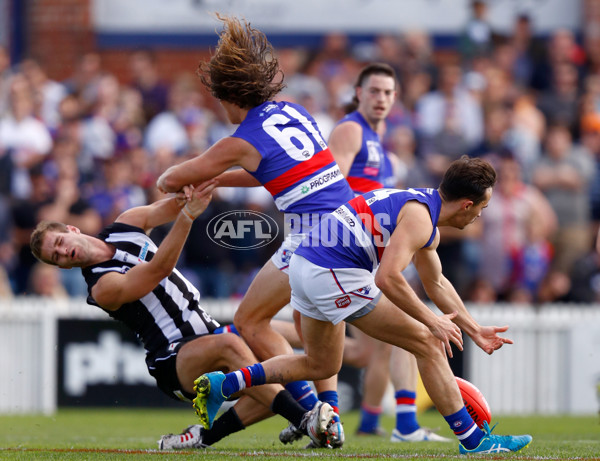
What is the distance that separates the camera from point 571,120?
14.1m

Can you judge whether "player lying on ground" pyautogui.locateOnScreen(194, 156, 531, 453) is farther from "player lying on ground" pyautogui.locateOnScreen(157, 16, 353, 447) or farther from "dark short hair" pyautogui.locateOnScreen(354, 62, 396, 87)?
"dark short hair" pyautogui.locateOnScreen(354, 62, 396, 87)

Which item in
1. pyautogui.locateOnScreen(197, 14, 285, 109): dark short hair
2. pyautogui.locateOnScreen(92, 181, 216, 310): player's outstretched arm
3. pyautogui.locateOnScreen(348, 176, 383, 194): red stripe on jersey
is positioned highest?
pyautogui.locateOnScreen(197, 14, 285, 109): dark short hair

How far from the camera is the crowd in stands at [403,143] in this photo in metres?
12.1

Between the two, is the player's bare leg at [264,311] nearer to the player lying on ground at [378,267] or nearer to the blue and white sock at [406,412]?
the player lying on ground at [378,267]

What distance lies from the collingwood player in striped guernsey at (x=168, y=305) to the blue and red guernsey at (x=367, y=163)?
1.71 meters

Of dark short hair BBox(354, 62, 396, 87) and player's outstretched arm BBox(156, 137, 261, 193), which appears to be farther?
dark short hair BBox(354, 62, 396, 87)

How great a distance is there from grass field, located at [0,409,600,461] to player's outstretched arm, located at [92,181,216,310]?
39.7 inches

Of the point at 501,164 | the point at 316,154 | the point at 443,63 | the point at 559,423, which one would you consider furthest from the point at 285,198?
the point at 443,63

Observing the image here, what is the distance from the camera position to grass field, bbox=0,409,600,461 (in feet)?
20.0

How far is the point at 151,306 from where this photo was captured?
669 centimetres

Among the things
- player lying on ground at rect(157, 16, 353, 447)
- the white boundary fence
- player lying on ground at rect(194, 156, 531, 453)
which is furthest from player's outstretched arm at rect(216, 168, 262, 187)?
the white boundary fence

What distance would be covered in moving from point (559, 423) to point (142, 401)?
467 cm

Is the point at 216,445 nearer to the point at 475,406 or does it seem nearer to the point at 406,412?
the point at 406,412

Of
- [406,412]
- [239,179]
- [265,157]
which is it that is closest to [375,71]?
[239,179]
